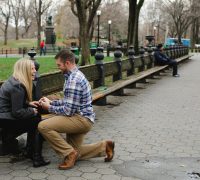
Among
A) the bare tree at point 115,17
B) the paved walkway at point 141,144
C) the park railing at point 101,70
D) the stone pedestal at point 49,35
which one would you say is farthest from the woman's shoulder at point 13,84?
the bare tree at point 115,17

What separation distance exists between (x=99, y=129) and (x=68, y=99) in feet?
7.71

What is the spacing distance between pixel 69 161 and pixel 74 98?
2.32 feet

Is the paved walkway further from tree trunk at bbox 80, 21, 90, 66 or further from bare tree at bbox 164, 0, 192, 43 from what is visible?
bare tree at bbox 164, 0, 192, 43

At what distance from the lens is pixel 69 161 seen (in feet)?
15.8

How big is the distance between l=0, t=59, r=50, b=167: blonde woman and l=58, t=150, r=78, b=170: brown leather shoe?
0.85ft

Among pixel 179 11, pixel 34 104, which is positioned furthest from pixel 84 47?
pixel 179 11

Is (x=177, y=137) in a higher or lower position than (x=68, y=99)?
lower

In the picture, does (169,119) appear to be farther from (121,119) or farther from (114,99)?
(114,99)

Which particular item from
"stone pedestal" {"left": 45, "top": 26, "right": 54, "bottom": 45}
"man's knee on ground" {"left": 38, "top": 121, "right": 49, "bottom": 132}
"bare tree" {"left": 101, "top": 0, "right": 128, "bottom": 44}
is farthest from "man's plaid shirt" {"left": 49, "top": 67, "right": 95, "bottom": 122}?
"bare tree" {"left": 101, "top": 0, "right": 128, "bottom": 44}

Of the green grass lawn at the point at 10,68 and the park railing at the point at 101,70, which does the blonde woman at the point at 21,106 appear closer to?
the park railing at the point at 101,70

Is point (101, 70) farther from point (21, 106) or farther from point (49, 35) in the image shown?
point (49, 35)

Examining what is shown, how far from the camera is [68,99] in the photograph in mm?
4770

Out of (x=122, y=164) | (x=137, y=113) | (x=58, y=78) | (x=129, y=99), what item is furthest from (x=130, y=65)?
(x=122, y=164)

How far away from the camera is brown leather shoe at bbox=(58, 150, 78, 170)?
4.80 metres
